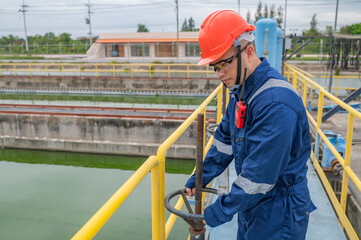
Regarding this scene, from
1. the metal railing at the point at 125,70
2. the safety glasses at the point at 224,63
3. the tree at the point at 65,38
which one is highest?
the tree at the point at 65,38

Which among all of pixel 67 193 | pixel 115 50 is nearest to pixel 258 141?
pixel 67 193

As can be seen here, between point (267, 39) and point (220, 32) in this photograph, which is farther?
point (267, 39)

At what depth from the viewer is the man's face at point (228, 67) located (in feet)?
4.87

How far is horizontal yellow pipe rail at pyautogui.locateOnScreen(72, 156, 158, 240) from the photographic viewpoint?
1.05 m

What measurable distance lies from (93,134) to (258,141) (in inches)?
358

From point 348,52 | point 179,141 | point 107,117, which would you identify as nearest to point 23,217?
point 107,117

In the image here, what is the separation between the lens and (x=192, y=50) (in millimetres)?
32656

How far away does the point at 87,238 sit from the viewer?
3.40 feet

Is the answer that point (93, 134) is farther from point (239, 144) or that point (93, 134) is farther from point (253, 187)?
point (253, 187)

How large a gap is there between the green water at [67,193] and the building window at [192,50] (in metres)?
23.2

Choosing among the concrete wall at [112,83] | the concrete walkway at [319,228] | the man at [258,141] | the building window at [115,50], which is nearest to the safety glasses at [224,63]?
the man at [258,141]

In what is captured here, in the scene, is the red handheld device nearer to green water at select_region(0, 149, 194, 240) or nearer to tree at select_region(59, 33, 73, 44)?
green water at select_region(0, 149, 194, 240)

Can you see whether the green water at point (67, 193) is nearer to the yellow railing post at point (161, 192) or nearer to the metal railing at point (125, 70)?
the yellow railing post at point (161, 192)

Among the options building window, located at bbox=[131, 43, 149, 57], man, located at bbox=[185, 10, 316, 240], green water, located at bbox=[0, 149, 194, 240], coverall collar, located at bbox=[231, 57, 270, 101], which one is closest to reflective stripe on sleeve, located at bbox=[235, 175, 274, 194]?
man, located at bbox=[185, 10, 316, 240]
